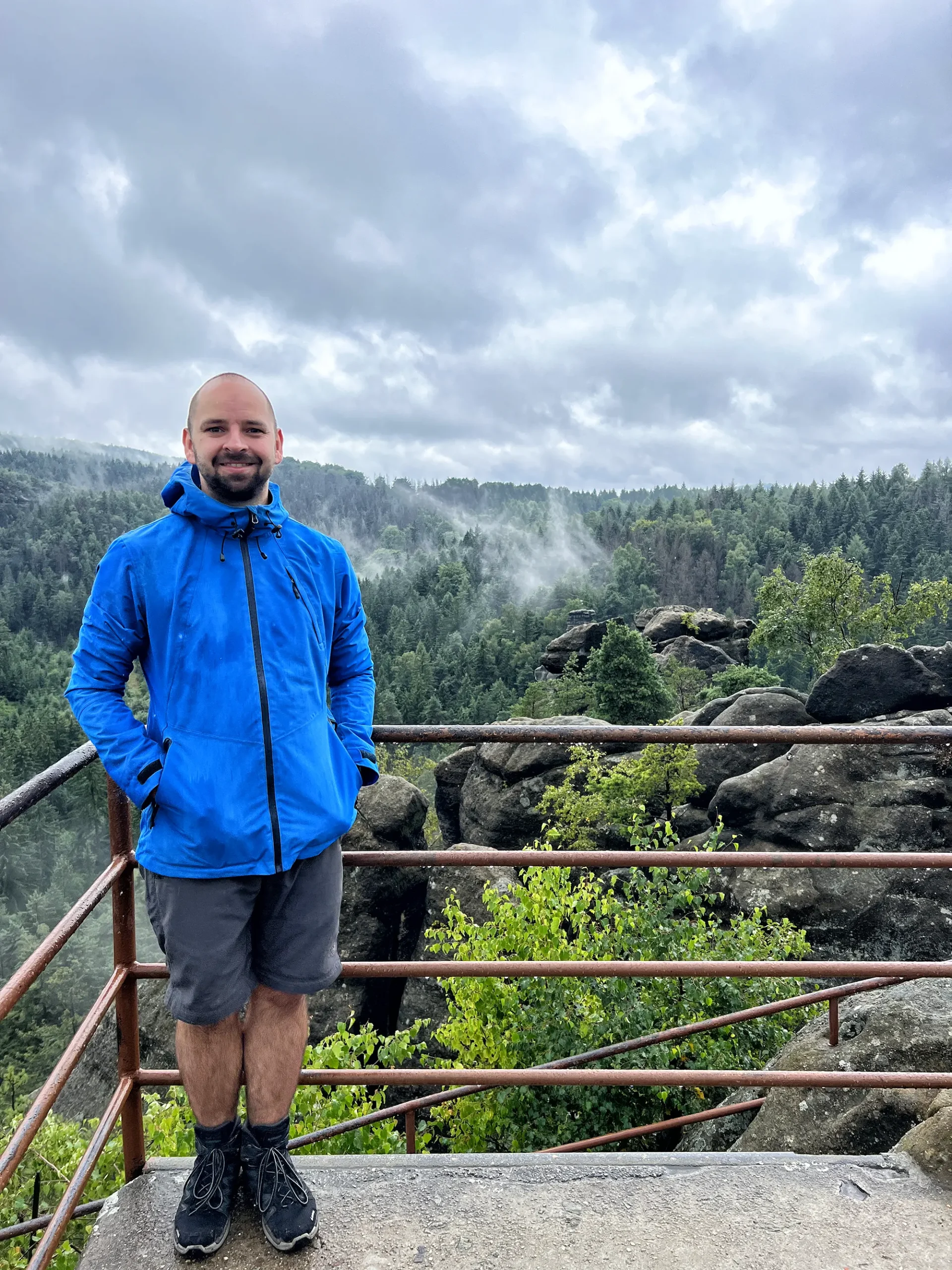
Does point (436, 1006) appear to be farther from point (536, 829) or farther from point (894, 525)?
point (894, 525)

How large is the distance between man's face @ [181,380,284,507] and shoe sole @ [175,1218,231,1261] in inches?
74.6

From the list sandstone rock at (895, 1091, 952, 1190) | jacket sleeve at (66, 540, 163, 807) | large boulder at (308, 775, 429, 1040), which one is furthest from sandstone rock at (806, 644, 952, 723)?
jacket sleeve at (66, 540, 163, 807)

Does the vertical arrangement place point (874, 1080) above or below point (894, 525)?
below

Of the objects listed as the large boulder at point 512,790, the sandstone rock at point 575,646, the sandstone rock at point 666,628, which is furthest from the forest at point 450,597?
the large boulder at point 512,790

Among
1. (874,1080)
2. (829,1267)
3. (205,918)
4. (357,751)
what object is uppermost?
(357,751)

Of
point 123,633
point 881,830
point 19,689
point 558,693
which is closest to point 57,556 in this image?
point 19,689

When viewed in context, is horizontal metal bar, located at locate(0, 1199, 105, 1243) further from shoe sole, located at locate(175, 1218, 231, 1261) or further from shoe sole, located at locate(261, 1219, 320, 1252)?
shoe sole, located at locate(261, 1219, 320, 1252)

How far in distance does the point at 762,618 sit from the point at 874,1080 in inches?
1772

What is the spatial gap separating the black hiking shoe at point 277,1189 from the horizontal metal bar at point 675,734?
110cm

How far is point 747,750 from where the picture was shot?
24391 millimetres

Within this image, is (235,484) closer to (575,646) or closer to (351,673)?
(351,673)

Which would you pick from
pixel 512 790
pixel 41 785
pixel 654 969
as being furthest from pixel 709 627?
pixel 41 785

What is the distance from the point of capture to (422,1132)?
6934mm

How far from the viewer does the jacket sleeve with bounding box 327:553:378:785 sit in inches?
91.5
